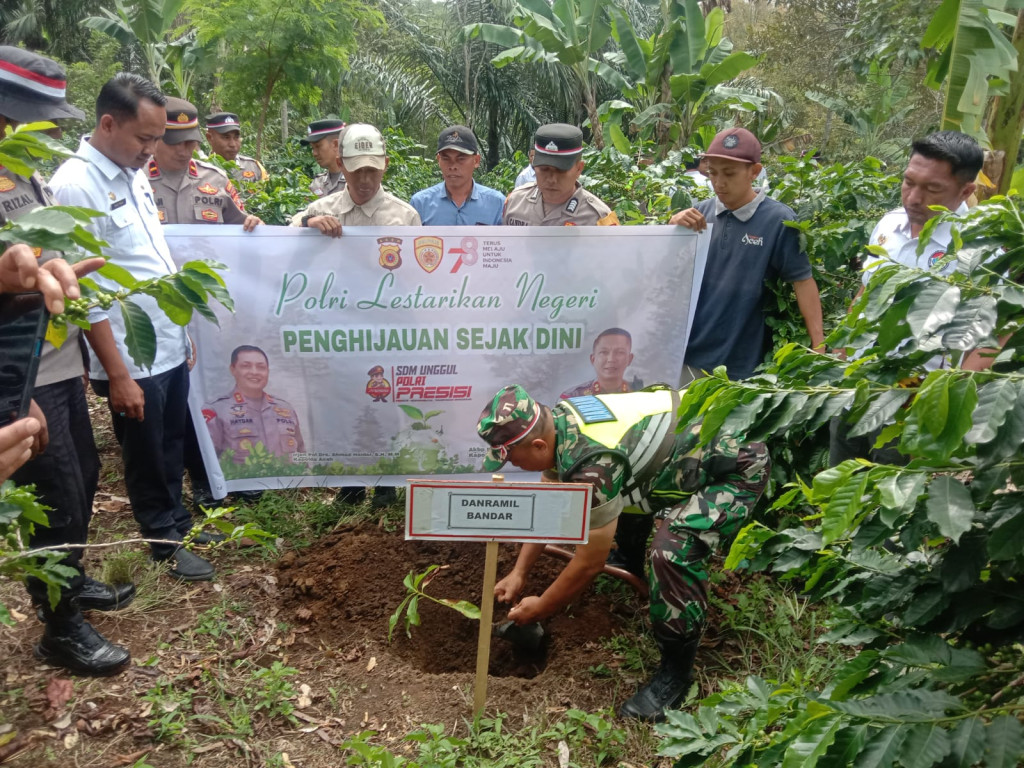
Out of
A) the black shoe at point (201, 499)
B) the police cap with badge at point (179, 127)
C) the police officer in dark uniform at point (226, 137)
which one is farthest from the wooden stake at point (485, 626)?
the police officer in dark uniform at point (226, 137)

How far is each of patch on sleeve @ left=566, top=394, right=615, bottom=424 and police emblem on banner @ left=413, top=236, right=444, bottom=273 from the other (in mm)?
1251

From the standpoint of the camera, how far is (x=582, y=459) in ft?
8.77

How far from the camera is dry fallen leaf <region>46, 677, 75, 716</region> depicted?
9.20 ft

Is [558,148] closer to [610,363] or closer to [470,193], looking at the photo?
[470,193]

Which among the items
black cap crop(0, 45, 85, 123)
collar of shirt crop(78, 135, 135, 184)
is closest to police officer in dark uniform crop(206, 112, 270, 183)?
collar of shirt crop(78, 135, 135, 184)

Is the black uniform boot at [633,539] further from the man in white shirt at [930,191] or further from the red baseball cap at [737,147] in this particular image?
the red baseball cap at [737,147]

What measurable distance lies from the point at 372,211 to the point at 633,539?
6.76 ft

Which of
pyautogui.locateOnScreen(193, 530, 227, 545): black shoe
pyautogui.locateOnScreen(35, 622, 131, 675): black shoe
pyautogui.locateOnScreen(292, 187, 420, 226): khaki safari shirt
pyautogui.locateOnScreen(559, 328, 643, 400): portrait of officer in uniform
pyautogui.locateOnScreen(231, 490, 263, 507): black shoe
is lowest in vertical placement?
pyautogui.locateOnScreen(231, 490, 263, 507): black shoe

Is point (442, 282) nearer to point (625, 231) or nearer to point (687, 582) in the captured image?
point (625, 231)

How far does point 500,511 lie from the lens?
2.52 meters

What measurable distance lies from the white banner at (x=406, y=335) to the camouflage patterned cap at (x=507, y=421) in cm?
133

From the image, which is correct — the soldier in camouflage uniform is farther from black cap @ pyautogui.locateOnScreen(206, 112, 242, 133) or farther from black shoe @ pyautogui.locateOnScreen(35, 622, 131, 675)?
black cap @ pyautogui.locateOnScreen(206, 112, 242, 133)

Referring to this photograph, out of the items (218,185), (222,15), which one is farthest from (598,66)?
(218,185)

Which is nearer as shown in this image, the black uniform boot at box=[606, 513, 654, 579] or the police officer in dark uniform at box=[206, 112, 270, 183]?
the black uniform boot at box=[606, 513, 654, 579]
